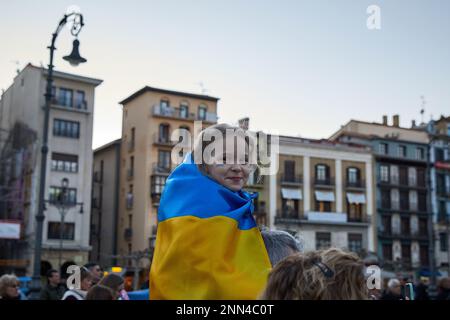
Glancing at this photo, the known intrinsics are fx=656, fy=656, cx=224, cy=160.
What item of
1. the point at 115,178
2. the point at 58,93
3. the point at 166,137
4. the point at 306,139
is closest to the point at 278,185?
Result: the point at 306,139

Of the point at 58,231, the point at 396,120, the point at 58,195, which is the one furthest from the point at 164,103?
the point at 396,120

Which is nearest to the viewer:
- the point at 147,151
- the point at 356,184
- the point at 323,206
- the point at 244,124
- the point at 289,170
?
the point at 244,124

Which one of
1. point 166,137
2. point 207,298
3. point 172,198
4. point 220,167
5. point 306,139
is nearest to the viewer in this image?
point 207,298

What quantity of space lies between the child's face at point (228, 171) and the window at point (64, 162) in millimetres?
42772

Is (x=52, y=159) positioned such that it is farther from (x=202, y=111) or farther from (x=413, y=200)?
(x=413, y=200)

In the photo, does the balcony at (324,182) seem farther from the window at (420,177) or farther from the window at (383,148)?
the window at (420,177)

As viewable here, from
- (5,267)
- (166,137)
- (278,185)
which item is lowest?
(5,267)

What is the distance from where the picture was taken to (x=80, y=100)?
45.0 meters

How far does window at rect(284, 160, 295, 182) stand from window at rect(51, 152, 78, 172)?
1559 cm

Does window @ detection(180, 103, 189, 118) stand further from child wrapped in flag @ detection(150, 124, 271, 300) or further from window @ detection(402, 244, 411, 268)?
child wrapped in flag @ detection(150, 124, 271, 300)

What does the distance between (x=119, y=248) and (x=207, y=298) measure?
48.1 m

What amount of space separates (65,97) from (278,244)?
43902mm
